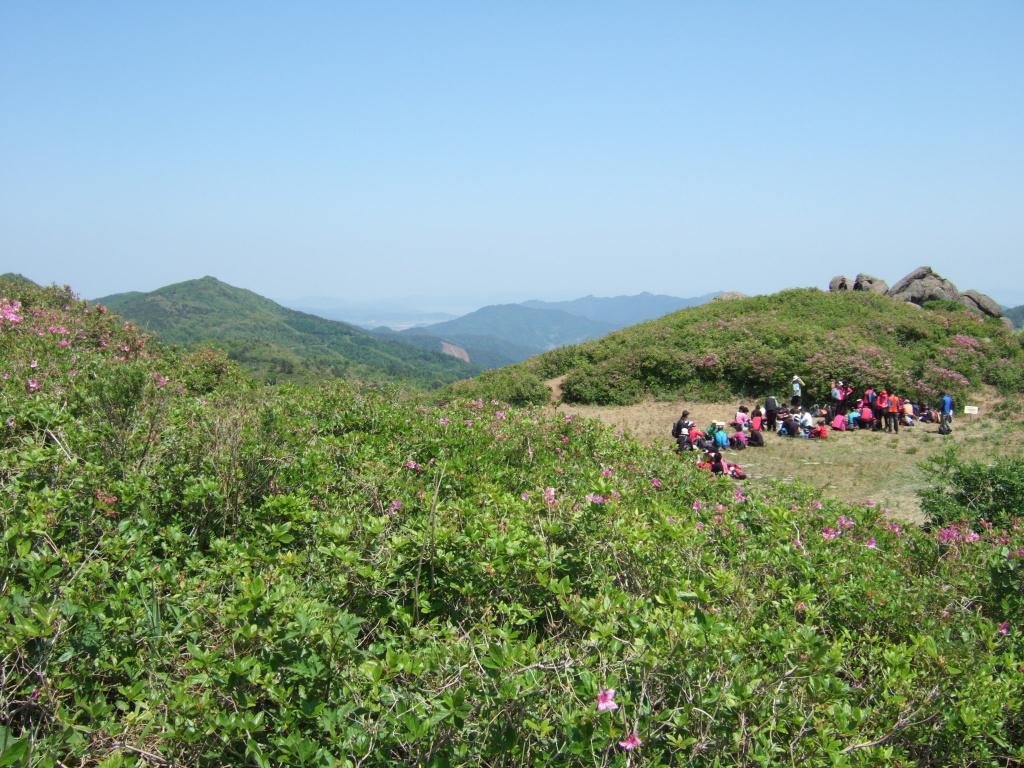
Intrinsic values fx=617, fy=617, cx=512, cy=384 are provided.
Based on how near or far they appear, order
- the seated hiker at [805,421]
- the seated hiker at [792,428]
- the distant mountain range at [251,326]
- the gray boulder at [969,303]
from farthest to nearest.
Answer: the distant mountain range at [251,326], the gray boulder at [969,303], the seated hiker at [805,421], the seated hiker at [792,428]

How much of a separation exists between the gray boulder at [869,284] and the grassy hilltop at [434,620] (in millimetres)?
31564

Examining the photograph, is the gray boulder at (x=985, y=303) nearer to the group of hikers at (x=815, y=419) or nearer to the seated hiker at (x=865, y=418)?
the group of hikers at (x=815, y=419)

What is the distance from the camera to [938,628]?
3699 millimetres

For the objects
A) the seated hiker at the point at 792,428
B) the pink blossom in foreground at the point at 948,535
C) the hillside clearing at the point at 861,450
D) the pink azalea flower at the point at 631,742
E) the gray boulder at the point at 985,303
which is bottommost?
the hillside clearing at the point at 861,450

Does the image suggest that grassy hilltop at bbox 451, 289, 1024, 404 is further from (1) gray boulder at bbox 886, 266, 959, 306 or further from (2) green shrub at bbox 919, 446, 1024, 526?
(2) green shrub at bbox 919, 446, 1024, 526

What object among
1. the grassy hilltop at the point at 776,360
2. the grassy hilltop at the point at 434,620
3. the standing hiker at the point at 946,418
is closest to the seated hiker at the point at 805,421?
the standing hiker at the point at 946,418

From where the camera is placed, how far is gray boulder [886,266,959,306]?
30609 millimetres

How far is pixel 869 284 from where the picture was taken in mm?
32969

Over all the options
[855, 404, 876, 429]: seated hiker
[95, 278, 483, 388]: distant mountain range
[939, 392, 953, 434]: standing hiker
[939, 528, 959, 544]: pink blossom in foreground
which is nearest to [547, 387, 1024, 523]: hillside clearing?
[939, 392, 953, 434]: standing hiker

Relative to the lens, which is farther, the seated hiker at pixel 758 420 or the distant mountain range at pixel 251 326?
the distant mountain range at pixel 251 326

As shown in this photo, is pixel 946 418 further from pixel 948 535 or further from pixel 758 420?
pixel 948 535

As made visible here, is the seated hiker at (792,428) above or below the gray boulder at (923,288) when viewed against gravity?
below

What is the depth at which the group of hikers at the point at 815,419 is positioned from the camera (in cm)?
1437

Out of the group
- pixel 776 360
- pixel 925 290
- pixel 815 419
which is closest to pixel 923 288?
pixel 925 290
